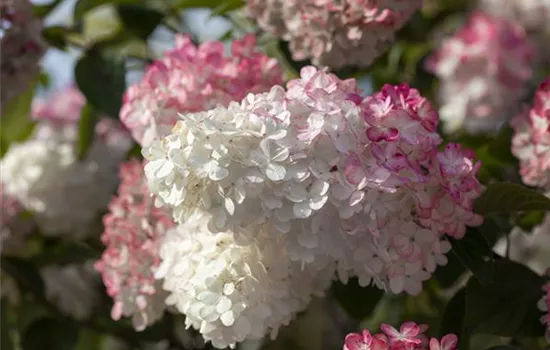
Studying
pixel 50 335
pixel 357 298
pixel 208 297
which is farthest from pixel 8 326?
pixel 208 297

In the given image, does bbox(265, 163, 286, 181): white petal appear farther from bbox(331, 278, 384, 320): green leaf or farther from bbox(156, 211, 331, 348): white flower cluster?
bbox(331, 278, 384, 320): green leaf

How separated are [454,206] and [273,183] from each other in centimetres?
14

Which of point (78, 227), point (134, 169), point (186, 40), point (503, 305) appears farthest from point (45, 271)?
point (503, 305)

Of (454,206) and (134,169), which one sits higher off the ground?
(454,206)

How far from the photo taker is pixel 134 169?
0.88 metres

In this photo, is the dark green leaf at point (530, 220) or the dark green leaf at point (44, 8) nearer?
the dark green leaf at point (530, 220)

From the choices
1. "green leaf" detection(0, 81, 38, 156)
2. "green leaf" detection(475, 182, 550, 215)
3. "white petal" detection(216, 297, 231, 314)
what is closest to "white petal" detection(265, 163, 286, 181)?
"white petal" detection(216, 297, 231, 314)

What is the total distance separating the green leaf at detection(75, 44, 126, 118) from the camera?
100 centimetres

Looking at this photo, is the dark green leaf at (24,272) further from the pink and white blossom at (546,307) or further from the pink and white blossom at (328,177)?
the pink and white blossom at (546,307)

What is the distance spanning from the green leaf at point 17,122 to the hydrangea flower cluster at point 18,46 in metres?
0.28

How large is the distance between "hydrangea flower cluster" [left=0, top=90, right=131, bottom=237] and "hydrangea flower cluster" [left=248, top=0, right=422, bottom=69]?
48 centimetres

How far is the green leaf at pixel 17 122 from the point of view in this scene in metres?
1.31

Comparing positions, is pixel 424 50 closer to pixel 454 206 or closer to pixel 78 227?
pixel 78 227

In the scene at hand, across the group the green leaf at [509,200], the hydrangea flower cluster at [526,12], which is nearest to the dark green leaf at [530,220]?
the green leaf at [509,200]
